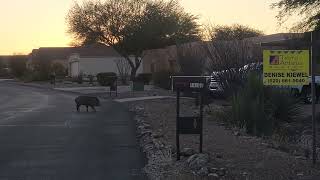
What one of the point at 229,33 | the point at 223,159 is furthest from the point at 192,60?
the point at 223,159

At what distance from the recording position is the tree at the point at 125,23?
58.2 meters

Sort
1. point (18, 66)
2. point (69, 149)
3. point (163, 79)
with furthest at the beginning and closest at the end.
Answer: point (18, 66), point (163, 79), point (69, 149)

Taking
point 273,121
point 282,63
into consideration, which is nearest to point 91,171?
point 282,63

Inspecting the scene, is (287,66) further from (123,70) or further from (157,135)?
(123,70)

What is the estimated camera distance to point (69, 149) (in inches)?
530

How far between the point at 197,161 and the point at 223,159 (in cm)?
65

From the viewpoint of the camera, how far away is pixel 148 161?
11.7 meters

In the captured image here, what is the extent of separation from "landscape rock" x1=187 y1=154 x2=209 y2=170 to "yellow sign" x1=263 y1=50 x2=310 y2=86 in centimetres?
171

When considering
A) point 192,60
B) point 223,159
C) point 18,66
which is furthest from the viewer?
point 18,66

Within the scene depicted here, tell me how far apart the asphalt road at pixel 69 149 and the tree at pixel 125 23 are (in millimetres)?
36685

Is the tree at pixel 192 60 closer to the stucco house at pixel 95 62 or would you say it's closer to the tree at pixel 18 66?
the stucco house at pixel 95 62

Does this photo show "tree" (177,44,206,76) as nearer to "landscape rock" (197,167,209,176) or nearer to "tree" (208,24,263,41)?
"tree" (208,24,263,41)

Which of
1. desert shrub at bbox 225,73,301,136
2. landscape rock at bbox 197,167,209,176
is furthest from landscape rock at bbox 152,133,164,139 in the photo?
landscape rock at bbox 197,167,209,176

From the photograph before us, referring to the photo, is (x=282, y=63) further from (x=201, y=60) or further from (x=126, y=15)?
(x=126, y=15)
